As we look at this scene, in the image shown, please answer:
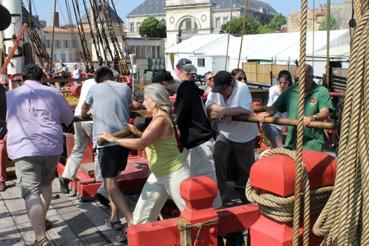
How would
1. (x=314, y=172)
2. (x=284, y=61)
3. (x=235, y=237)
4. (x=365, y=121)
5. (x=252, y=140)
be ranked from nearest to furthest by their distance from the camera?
(x=365, y=121), (x=314, y=172), (x=235, y=237), (x=252, y=140), (x=284, y=61)

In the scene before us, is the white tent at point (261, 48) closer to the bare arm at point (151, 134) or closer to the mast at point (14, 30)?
the mast at point (14, 30)

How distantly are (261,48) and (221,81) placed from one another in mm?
29231

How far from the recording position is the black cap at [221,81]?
4906 millimetres

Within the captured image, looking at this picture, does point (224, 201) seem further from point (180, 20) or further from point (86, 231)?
point (180, 20)

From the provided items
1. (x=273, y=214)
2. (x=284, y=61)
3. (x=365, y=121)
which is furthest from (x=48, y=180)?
(x=284, y=61)

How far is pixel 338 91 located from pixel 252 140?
264 inches

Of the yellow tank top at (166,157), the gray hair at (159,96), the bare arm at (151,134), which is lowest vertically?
the yellow tank top at (166,157)

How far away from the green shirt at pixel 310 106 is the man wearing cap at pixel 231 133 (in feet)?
1.14

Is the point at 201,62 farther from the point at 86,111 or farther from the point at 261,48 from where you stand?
the point at 86,111

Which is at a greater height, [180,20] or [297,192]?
[180,20]

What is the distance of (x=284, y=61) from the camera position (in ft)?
→ 95.6

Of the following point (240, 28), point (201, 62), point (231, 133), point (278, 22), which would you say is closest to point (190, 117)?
point (231, 133)

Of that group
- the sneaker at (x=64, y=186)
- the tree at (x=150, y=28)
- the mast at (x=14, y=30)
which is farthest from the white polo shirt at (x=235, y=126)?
the tree at (x=150, y=28)

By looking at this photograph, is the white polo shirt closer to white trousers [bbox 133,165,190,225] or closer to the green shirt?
the green shirt
